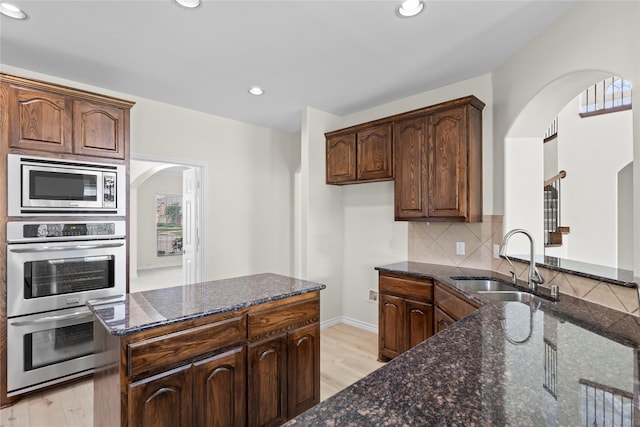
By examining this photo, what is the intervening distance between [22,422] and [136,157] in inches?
94.6

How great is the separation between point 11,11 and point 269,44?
164 centimetres

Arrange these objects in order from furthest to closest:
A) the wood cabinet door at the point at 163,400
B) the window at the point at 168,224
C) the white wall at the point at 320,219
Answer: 1. the window at the point at 168,224
2. the white wall at the point at 320,219
3. the wood cabinet door at the point at 163,400

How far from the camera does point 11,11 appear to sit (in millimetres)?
2074

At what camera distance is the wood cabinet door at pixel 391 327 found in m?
2.97

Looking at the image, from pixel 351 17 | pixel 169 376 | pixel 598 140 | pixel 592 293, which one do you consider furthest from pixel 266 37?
pixel 598 140

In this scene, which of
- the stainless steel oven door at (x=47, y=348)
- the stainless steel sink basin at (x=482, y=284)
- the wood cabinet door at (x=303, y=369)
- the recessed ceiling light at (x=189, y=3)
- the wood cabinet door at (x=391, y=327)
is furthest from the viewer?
the wood cabinet door at (x=391, y=327)

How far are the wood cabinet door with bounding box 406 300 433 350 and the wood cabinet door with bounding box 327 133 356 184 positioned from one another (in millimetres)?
1571

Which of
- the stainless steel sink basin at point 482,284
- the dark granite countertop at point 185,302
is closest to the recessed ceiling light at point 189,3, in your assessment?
the dark granite countertop at point 185,302

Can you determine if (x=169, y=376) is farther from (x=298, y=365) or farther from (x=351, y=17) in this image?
(x=351, y=17)

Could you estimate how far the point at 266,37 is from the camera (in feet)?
7.84

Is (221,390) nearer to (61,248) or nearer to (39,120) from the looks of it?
(61,248)

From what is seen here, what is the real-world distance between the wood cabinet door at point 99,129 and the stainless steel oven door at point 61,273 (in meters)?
0.79

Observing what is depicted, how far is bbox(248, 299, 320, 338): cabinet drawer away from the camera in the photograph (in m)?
1.91

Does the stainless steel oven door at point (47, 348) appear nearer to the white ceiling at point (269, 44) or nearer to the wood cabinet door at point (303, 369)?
the wood cabinet door at point (303, 369)
